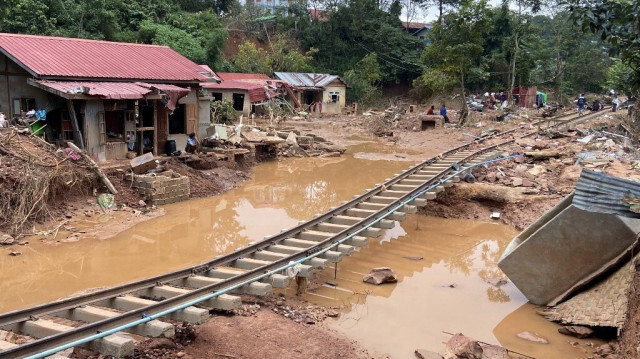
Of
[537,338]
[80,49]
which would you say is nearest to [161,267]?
[537,338]

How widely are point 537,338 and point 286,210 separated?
8.93m

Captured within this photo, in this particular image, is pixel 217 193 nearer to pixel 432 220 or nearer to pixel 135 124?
pixel 135 124

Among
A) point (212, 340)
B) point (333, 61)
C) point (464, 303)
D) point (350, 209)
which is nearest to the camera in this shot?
point (212, 340)

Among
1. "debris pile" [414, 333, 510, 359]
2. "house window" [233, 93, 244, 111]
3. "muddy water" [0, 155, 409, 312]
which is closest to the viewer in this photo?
"debris pile" [414, 333, 510, 359]

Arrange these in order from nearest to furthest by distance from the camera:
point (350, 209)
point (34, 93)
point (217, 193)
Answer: point (350, 209), point (34, 93), point (217, 193)

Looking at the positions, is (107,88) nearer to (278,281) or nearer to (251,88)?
(278,281)

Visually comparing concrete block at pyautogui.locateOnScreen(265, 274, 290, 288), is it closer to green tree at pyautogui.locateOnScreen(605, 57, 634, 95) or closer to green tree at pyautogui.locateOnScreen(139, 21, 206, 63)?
green tree at pyautogui.locateOnScreen(605, 57, 634, 95)

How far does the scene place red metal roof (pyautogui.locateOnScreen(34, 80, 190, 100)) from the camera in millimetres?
14148

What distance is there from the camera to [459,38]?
29172mm

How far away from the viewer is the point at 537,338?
7.45 m

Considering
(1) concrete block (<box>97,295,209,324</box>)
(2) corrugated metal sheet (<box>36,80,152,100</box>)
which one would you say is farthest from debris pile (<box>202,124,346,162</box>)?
(1) concrete block (<box>97,295,209,324</box>)

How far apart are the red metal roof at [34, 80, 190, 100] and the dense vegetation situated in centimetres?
1256

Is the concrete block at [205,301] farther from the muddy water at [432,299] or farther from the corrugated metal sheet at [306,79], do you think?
the corrugated metal sheet at [306,79]

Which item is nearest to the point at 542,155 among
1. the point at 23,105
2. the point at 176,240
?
the point at 176,240
